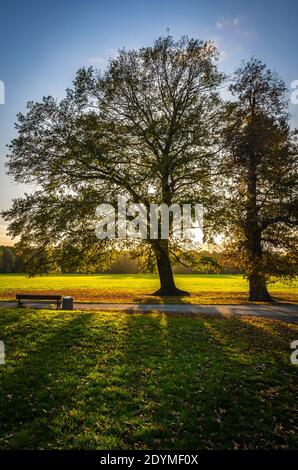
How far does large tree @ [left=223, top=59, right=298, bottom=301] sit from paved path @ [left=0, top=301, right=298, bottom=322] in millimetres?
2650

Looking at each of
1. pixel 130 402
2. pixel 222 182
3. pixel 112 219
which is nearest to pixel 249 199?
pixel 222 182

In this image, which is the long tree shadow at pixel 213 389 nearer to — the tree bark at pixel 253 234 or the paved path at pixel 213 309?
the paved path at pixel 213 309

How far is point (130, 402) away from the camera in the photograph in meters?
6.98

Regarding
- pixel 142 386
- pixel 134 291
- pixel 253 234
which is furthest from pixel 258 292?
pixel 142 386

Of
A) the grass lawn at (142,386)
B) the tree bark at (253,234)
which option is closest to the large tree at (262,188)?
the tree bark at (253,234)

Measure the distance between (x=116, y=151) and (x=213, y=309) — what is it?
12.4m

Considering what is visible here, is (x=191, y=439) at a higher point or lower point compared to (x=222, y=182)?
lower

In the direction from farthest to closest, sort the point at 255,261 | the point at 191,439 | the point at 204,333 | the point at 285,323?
the point at 255,261, the point at 285,323, the point at 204,333, the point at 191,439

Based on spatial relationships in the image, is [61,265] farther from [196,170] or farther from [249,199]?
[249,199]

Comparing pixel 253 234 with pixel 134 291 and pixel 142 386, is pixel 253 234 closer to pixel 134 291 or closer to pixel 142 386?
pixel 134 291

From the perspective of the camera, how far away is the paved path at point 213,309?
53.3 ft

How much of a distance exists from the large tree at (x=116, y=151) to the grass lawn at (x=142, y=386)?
29.8ft

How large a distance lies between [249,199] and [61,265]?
45.2 feet

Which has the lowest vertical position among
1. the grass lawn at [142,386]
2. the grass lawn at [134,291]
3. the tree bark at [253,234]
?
the grass lawn at [134,291]
